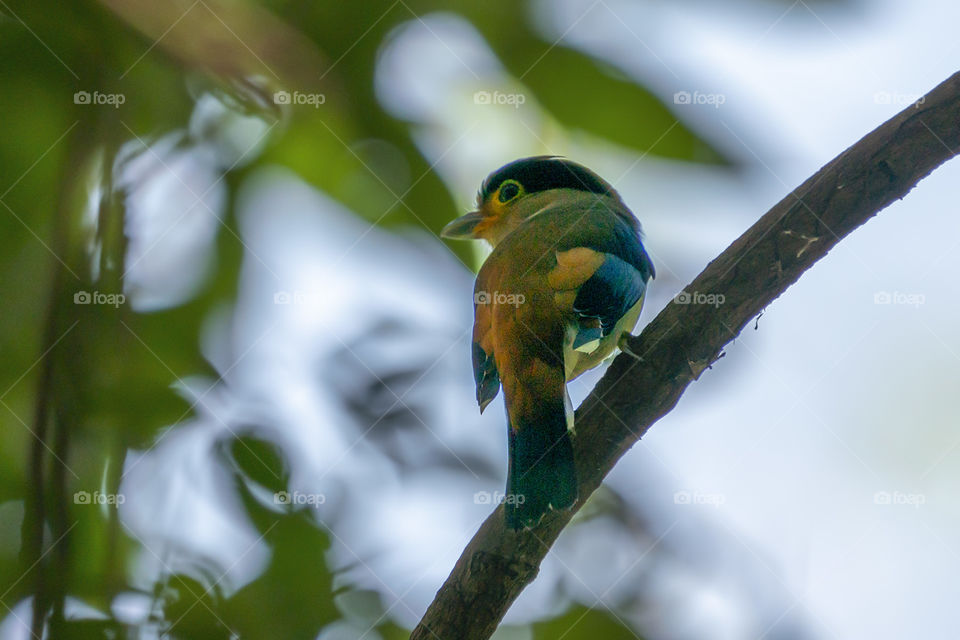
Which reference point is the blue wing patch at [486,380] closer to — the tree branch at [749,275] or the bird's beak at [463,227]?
the tree branch at [749,275]

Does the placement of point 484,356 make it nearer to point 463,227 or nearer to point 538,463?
point 538,463

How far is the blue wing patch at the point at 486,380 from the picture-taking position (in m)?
2.53

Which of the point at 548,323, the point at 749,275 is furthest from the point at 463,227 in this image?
the point at 749,275

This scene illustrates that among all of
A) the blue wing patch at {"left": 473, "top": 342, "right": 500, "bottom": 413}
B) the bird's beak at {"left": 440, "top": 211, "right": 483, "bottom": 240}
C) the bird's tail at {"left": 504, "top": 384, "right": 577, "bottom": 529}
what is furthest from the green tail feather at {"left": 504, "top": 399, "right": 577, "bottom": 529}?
the bird's beak at {"left": 440, "top": 211, "right": 483, "bottom": 240}

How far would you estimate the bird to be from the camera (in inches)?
87.0

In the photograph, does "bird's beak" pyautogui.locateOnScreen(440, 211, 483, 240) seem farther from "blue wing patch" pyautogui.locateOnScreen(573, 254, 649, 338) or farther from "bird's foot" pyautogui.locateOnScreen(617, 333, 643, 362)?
"bird's foot" pyautogui.locateOnScreen(617, 333, 643, 362)

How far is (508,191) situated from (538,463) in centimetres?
176

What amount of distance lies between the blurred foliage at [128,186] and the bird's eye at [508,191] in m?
0.62

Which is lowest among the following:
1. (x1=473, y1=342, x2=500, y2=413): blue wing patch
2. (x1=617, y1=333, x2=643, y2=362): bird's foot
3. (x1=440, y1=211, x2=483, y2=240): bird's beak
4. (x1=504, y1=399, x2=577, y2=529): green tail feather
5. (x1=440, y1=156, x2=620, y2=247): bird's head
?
(x1=504, y1=399, x2=577, y2=529): green tail feather

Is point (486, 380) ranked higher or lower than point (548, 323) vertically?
lower

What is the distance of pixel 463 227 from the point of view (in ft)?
11.7

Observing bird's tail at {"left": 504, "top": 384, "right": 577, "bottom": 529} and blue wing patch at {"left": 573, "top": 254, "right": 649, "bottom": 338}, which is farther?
blue wing patch at {"left": 573, "top": 254, "right": 649, "bottom": 338}

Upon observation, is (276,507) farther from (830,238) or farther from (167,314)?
(830,238)

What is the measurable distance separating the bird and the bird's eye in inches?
22.2
